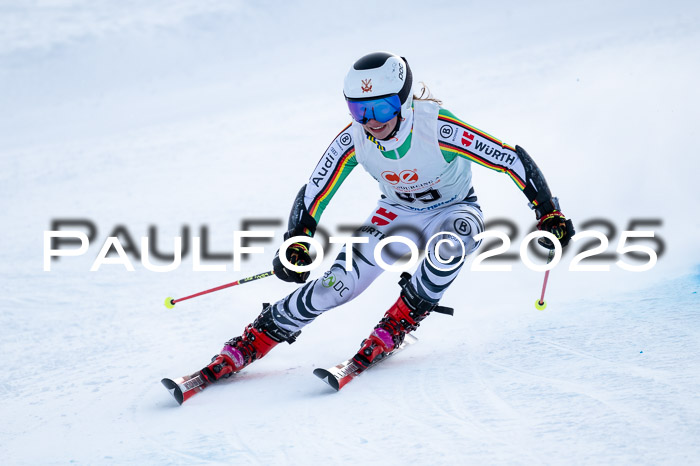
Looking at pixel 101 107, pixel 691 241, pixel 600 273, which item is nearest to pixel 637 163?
pixel 691 241

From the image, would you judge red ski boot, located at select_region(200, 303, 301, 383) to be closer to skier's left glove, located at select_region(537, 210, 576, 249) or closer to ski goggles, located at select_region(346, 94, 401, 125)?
ski goggles, located at select_region(346, 94, 401, 125)

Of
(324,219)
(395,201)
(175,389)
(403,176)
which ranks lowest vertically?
(175,389)

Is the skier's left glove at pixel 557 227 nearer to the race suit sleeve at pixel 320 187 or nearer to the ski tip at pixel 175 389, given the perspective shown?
the race suit sleeve at pixel 320 187

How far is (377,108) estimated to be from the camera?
357 cm

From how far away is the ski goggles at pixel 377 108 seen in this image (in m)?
3.56

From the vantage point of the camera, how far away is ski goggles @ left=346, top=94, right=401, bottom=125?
11.7ft

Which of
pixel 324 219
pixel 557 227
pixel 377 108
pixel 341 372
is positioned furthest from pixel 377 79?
pixel 324 219

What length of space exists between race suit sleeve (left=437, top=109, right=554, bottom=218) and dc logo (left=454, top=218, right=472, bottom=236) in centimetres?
33

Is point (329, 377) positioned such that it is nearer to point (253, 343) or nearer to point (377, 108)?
point (253, 343)

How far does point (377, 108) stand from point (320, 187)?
0.64m

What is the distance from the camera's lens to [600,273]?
5.16 meters

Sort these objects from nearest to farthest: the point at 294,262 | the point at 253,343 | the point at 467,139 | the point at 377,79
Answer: the point at 377,79 → the point at 467,139 → the point at 294,262 → the point at 253,343

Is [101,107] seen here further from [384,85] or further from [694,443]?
[694,443]

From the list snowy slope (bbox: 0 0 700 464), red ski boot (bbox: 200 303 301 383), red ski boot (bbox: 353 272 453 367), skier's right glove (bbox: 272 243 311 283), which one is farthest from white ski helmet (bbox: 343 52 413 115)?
snowy slope (bbox: 0 0 700 464)
